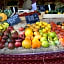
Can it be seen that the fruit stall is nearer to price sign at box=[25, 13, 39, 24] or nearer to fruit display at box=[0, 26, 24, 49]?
fruit display at box=[0, 26, 24, 49]

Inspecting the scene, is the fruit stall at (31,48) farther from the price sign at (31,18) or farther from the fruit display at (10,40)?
the price sign at (31,18)

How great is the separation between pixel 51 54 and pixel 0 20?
180 cm

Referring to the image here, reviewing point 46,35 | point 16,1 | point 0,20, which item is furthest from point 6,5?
point 46,35

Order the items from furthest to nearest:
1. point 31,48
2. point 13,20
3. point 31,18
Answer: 1. point 31,18
2. point 13,20
3. point 31,48

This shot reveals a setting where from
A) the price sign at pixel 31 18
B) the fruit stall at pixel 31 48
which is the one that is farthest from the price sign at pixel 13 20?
the fruit stall at pixel 31 48

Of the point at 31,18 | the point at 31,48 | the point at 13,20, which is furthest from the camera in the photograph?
the point at 31,18

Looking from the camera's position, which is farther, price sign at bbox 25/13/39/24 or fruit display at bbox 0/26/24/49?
price sign at bbox 25/13/39/24

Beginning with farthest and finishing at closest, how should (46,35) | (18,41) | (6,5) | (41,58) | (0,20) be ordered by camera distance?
(6,5), (0,20), (46,35), (18,41), (41,58)

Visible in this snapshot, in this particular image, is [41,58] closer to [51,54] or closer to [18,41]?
[51,54]

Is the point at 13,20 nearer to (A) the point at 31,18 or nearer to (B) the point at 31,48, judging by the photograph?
(A) the point at 31,18

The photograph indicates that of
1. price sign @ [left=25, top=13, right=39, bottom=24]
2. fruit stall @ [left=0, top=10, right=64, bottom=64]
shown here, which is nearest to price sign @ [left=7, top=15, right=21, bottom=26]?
price sign @ [left=25, top=13, right=39, bottom=24]

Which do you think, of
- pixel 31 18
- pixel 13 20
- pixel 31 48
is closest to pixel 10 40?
pixel 31 48

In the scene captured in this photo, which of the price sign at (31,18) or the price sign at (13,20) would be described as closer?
the price sign at (13,20)

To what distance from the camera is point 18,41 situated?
2482mm
